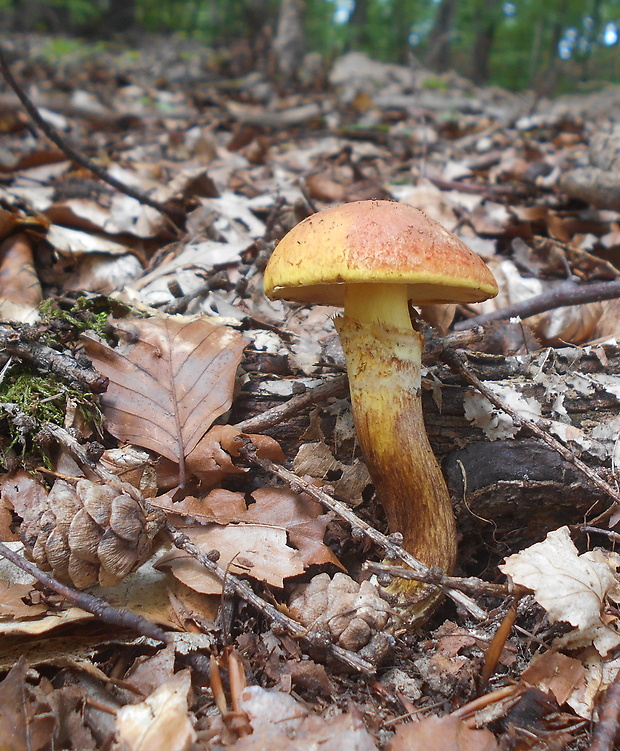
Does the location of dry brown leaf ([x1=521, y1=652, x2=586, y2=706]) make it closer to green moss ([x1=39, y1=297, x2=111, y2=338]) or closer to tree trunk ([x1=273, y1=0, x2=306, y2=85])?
green moss ([x1=39, y1=297, x2=111, y2=338])

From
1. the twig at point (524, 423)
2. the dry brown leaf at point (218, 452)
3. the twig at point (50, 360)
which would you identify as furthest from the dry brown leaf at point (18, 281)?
the twig at point (524, 423)

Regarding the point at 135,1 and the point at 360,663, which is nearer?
the point at 360,663

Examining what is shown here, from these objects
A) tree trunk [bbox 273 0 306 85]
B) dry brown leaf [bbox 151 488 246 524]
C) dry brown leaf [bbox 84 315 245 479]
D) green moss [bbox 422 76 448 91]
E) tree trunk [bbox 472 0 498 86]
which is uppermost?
tree trunk [bbox 472 0 498 86]

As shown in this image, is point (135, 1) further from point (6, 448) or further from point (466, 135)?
point (6, 448)

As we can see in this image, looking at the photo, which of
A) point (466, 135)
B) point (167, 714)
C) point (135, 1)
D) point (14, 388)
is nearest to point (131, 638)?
point (167, 714)

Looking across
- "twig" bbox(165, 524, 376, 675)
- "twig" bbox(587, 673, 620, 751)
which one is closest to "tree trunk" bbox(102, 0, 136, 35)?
"twig" bbox(165, 524, 376, 675)

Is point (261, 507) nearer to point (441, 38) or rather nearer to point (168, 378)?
point (168, 378)

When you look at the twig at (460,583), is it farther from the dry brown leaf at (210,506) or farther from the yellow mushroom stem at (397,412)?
the dry brown leaf at (210,506)
